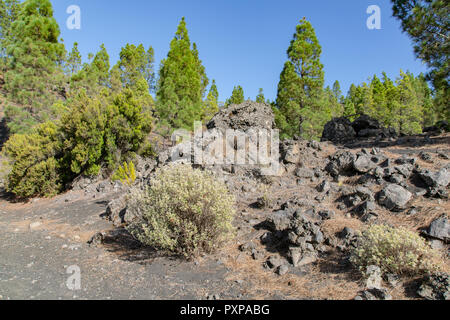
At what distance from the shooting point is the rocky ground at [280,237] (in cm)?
377

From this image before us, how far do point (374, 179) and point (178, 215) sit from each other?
193 inches

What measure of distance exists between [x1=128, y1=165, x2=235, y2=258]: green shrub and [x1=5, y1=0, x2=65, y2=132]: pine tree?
49.0 feet

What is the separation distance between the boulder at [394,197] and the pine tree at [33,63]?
1772 centimetres

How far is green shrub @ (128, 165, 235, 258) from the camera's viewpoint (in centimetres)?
467

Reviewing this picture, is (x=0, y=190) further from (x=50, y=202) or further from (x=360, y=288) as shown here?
(x=360, y=288)

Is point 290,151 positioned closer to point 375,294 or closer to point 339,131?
point 339,131

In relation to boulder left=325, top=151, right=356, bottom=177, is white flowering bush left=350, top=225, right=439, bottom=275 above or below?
below

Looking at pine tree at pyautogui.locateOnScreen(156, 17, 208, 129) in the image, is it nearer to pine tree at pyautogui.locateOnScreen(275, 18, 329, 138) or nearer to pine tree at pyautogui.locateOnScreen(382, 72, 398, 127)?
pine tree at pyautogui.locateOnScreen(275, 18, 329, 138)

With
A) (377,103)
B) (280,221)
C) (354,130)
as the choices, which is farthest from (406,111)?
(280,221)

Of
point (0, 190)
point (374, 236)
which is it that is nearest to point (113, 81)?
point (0, 190)

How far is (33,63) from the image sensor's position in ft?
52.2

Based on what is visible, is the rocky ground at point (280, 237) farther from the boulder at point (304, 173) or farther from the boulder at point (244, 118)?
the boulder at point (244, 118)

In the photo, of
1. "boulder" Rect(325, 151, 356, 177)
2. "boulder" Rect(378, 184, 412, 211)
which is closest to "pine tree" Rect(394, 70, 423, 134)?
"boulder" Rect(325, 151, 356, 177)

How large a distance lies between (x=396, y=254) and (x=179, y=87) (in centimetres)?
1518
